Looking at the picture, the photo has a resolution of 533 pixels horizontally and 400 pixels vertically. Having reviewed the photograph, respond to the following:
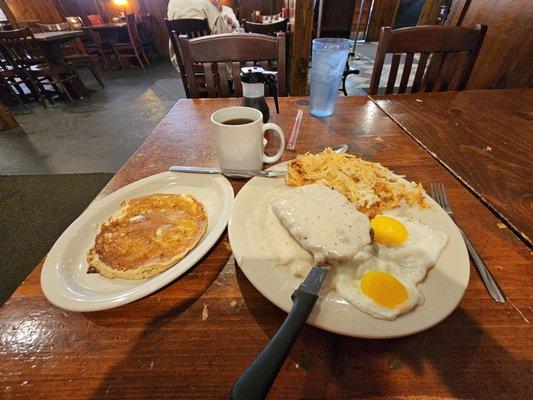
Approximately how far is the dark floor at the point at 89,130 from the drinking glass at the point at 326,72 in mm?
2761

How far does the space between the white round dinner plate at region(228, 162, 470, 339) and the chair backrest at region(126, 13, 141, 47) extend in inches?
323

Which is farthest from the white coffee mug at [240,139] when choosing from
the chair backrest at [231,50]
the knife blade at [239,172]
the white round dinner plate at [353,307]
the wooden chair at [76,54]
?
the wooden chair at [76,54]

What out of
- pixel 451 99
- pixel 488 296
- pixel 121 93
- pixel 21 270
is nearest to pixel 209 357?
pixel 488 296

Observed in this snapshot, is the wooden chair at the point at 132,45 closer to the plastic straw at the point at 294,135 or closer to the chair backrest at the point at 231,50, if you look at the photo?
the chair backrest at the point at 231,50

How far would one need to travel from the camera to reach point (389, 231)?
64cm

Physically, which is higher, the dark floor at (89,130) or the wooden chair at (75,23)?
the wooden chair at (75,23)

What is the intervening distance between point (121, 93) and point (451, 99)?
6.18 meters

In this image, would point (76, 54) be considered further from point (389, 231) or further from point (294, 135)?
point (389, 231)

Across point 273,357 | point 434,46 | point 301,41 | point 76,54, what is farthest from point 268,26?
point 76,54

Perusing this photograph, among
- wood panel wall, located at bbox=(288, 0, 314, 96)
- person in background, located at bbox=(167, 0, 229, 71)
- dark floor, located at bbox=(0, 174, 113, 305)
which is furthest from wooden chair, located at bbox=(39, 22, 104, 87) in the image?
wood panel wall, located at bbox=(288, 0, 314, 96)

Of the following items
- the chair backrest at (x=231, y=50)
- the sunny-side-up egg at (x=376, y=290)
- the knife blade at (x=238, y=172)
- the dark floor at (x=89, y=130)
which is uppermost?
the chair backrest at (x=231, y=50)

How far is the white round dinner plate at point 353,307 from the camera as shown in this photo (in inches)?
16.9

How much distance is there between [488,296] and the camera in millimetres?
553

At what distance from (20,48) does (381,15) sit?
35.3ft
